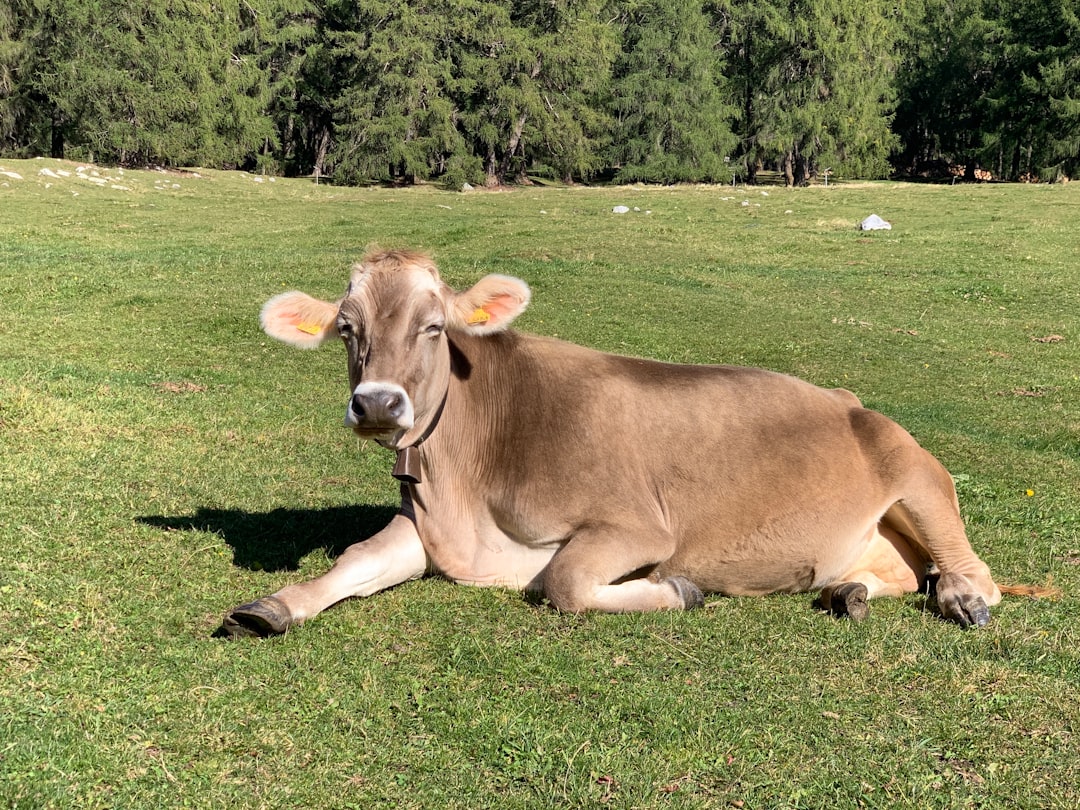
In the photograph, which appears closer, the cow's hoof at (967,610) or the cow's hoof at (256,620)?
the cow's hoof at (256,620)

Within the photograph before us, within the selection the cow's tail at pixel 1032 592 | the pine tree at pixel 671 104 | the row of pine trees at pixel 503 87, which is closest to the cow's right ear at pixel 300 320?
the cow's tail at pixel 1032 592

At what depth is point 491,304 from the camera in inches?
260

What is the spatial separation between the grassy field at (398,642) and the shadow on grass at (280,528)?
0.04 meters

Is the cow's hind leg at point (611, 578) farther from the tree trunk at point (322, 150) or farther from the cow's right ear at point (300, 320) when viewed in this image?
the tree trunk at point (322, 150)

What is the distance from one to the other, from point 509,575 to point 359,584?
99cm

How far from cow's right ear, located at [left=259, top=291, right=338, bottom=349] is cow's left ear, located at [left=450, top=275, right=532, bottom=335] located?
33.1 inches

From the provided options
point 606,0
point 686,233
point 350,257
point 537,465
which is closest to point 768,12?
point 606,0

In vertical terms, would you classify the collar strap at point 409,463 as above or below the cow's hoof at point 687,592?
above

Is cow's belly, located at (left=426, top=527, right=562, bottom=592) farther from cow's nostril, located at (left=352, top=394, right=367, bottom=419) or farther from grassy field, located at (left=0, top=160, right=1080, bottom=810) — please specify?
cow's nostril, located at (left=352, top=394, right=367, bottom=419)

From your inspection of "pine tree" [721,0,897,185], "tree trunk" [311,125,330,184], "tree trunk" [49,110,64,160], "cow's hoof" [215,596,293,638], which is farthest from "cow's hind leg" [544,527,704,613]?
"tree trunk" [311,125,330,184]

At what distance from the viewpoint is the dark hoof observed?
6.37m

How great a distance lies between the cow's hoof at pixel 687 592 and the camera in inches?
254

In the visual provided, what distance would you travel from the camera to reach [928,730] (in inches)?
194

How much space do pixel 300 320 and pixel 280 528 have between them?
2027 millimetres
